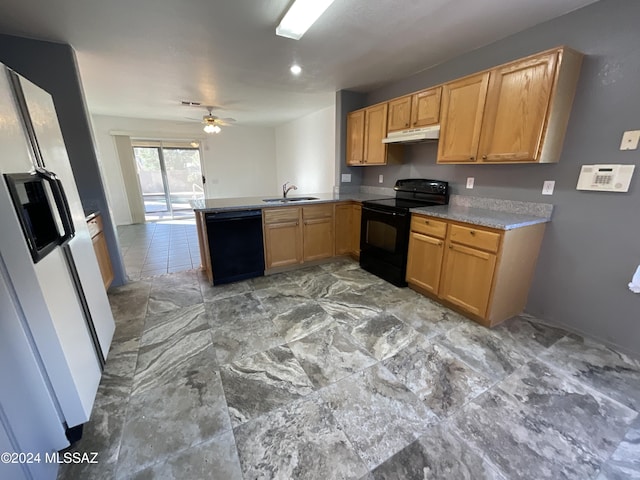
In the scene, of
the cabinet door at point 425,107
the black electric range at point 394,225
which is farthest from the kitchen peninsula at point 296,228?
the cabinet door at point 425,107

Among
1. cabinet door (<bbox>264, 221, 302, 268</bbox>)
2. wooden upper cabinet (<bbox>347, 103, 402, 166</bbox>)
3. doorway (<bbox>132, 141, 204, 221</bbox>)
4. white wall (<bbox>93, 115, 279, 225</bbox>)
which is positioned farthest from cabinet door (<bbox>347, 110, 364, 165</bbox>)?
doorway (<bbox>132, 141, 204, 221</bbox>)

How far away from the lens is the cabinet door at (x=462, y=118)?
2.27 m

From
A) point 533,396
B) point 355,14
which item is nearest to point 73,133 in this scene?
point 355,14

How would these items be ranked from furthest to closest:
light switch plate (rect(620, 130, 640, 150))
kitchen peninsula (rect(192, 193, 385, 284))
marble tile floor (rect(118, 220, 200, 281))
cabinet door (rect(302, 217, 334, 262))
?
1. marble tile floor (rect(118, 220, 200, 281))
2. cabinet door (rect(302, 217, 334, 262))
3. kitchen peninsula (rect(192, 193, 385, 284))
4. light switch plate (rect(620, 130, 640, 150))

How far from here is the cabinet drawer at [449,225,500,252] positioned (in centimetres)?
206

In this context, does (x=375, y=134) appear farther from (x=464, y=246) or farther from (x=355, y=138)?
(x=464, y=246)

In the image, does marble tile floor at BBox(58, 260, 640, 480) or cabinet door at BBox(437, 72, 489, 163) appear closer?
marble tile floor at BBox(58, 260, 640, 480)

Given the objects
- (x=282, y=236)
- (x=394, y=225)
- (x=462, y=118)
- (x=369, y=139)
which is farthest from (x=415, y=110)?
(x=282, y=236)

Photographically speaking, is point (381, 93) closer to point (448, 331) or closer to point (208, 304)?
point (448, 331)

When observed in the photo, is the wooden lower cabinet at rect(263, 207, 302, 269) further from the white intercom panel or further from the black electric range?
the white intercom panel

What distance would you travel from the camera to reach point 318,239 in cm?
358

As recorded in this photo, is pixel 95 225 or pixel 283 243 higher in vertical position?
pixel 95 225

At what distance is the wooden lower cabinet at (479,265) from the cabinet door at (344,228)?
4.06 ft

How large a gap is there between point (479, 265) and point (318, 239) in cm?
195
